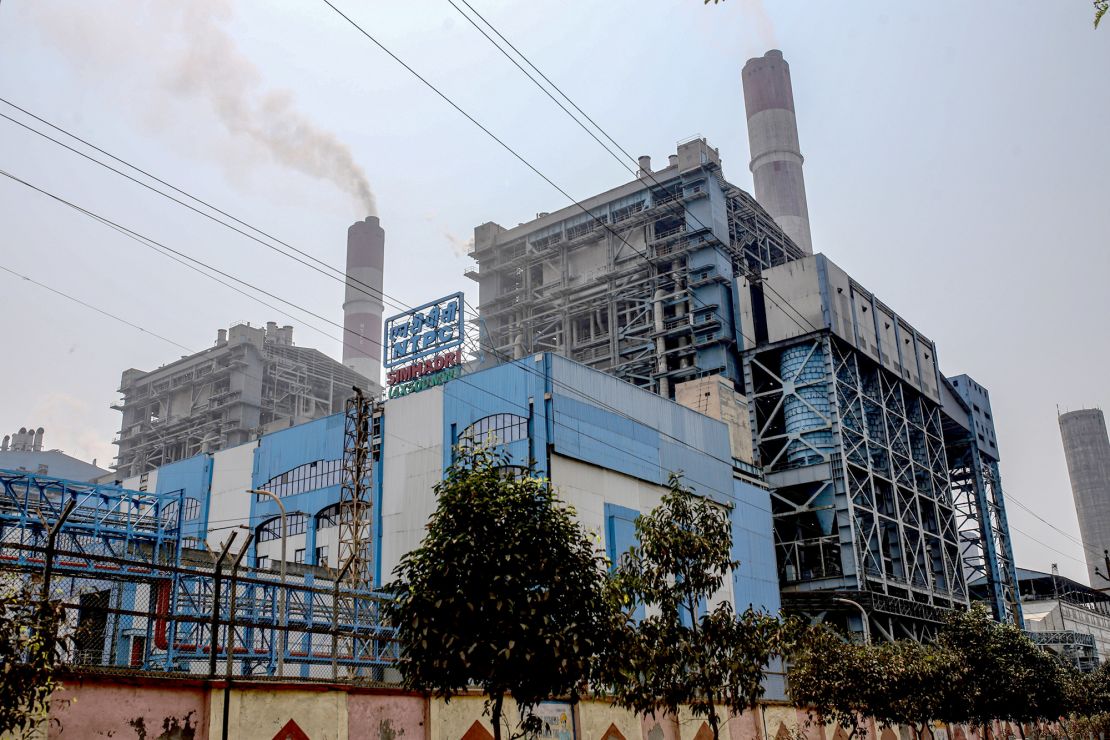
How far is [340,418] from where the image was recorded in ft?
203

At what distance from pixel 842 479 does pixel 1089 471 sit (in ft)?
495

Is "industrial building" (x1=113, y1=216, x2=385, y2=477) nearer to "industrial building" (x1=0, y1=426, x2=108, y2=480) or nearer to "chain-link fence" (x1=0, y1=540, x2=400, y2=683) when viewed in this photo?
"industrial building" (x1=0, y1=426, x2=108, y2=480)

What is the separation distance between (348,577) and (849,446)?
39.8 m

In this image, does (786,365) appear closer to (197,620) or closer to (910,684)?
(910,684)

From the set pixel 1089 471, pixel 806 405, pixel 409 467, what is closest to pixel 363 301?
pixel 806 405

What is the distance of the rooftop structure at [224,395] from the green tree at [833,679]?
76416 mm

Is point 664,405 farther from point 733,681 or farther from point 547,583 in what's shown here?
point 547,583

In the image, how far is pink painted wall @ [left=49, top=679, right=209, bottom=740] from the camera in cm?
1373

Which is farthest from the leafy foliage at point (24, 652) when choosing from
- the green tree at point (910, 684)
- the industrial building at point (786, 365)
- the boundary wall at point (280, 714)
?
the industrial building at point (786, 365)

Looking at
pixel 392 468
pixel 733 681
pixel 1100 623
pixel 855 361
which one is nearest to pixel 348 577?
pixel 392 468

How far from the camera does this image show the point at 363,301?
417 feet

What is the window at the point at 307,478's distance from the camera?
198ft

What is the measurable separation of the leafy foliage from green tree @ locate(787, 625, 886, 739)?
84.0 feet

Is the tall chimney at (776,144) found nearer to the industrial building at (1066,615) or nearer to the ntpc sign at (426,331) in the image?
the industrial building at (1066,615)
